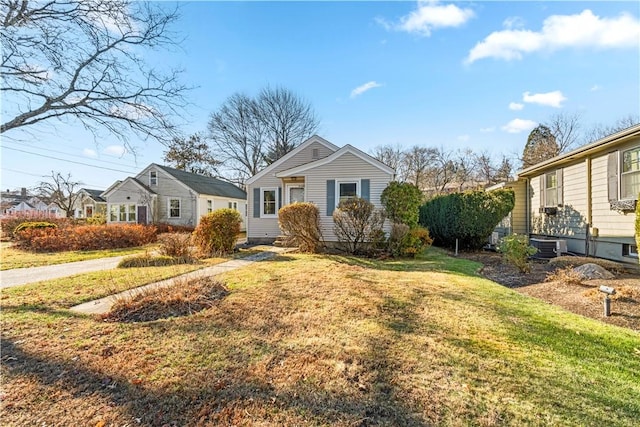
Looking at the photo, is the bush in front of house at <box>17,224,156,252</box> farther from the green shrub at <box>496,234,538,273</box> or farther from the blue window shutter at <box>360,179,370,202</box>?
the green shrub at <box>496,234,538,273</box>

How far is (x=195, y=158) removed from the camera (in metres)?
33.6

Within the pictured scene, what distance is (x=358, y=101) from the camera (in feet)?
53.9

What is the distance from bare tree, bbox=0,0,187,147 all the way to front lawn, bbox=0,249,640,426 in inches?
203

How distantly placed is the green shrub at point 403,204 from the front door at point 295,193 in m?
4.51

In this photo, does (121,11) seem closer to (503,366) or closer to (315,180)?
(315,180)

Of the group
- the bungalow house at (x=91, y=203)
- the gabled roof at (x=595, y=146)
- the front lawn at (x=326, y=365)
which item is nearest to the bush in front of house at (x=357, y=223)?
the front lawn at (x=326, y=365)

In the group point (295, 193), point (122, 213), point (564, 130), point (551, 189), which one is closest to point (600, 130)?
point (564, 130)

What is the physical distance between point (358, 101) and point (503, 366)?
15.5m

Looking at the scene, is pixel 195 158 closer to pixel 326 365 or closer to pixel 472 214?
pixel 472 214

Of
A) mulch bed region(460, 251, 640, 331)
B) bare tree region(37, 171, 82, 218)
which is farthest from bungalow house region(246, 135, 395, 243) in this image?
bare tree region(37, 171, 82, 218)

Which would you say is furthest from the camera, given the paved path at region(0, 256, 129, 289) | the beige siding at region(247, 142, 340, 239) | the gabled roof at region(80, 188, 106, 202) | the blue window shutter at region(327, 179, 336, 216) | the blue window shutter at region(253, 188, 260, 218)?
the gabled roof at region(80, 188, 106, 202)

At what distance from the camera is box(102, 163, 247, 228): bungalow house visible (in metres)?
22.8

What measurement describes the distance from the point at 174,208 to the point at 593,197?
78.8 ft

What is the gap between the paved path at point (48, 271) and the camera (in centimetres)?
708
